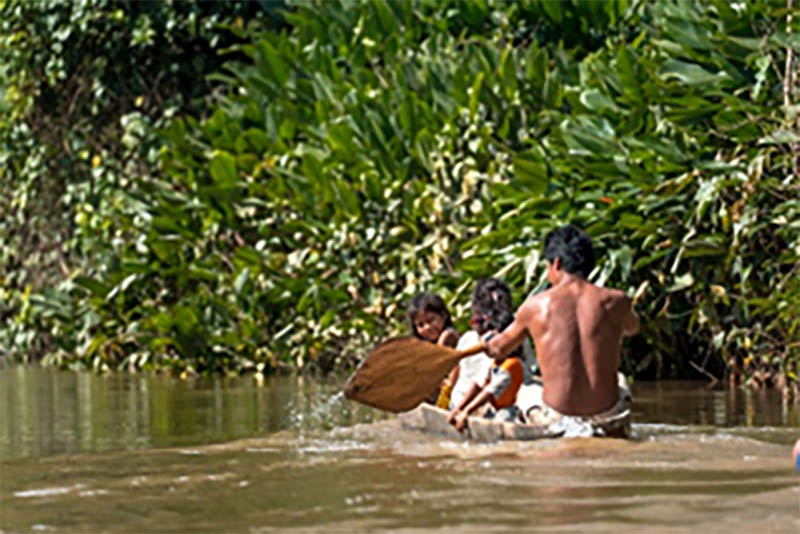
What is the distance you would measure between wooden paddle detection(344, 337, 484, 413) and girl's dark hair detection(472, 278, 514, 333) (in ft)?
1.00

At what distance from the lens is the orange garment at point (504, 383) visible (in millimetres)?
9578

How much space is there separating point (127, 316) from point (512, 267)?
588 cm

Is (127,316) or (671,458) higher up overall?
(127,316)

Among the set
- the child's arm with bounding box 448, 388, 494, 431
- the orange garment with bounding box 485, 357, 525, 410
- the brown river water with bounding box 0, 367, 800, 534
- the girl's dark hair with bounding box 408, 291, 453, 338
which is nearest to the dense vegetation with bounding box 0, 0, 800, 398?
the brown river water with bounding box 0, 367, 800, 534

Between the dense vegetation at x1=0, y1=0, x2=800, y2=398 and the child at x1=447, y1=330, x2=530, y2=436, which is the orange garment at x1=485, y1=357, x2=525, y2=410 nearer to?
the child at x1=447, y1=330, x2=530, y2=436

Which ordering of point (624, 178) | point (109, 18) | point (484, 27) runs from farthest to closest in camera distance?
1. point (109, 18)
2. point (484, 27)
3. point (624, 178)

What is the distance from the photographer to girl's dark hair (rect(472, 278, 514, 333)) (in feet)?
32.8

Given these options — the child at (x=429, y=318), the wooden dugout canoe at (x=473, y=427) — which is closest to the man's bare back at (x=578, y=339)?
the wooden dugout canoe at (x=473, y=427)

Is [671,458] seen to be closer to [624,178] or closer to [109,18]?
[624,178]

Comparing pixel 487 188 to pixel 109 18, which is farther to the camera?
pixel 109 18

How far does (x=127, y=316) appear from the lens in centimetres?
1786

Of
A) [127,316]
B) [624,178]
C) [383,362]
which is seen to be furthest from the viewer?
[127,316]

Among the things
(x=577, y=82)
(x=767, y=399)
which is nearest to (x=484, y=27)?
(x=577, y=82)

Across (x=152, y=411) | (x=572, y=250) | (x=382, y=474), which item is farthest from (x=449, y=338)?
(x=152, y=411)
